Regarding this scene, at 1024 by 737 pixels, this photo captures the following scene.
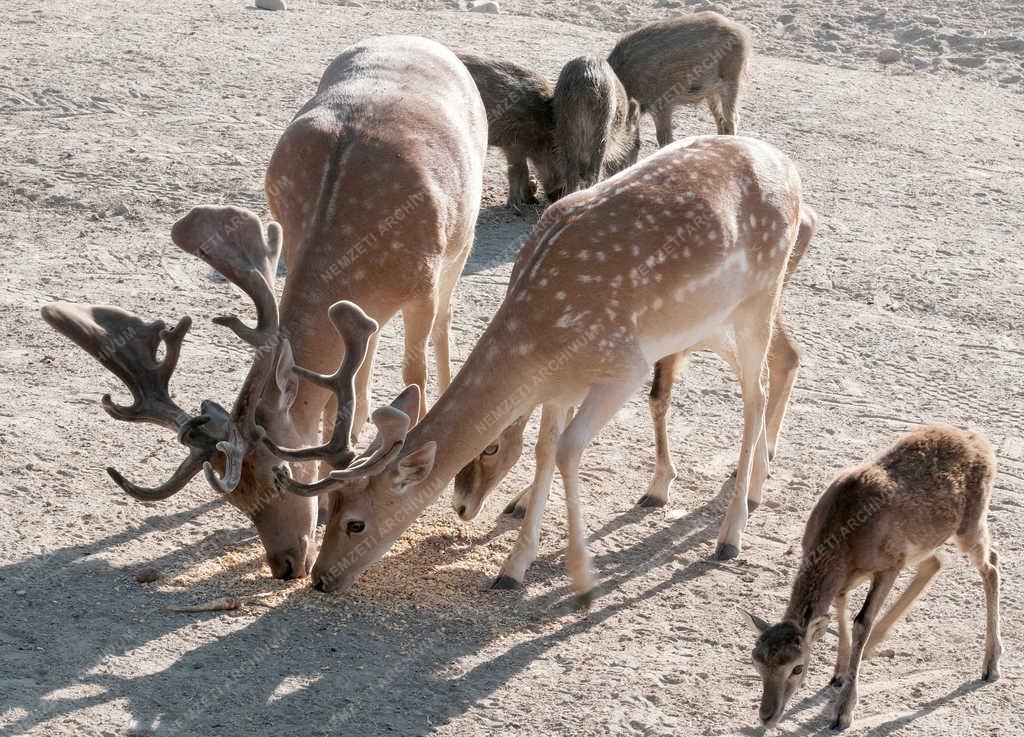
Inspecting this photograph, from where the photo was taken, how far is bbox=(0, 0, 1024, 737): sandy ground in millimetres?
6105

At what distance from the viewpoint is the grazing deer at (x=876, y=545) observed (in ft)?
18.9

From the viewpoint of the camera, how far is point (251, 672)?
618cm

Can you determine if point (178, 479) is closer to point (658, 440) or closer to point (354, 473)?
point (354, 473)

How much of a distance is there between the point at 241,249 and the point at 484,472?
1706 mm

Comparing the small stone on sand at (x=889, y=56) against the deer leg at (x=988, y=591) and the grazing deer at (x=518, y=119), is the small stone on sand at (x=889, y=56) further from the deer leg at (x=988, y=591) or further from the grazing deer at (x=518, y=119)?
the deer leg at (x=988, y=591)

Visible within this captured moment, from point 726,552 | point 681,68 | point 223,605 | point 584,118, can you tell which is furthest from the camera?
point 681,68

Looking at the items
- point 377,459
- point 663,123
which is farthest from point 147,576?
point 663,123

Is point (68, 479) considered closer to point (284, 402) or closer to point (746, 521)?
point (284, 402)

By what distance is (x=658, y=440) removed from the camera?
25.8 feet

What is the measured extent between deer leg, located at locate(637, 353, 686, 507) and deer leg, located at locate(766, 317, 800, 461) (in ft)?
2.07

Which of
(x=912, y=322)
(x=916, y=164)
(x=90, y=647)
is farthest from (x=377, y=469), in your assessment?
(x=916, y=164)

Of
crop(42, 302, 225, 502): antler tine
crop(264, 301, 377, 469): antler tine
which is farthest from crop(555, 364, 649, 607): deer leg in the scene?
crop(42, 302, 225, 502): antler tine

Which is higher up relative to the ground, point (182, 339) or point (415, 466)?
point (182, 339)

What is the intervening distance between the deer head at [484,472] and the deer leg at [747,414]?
1150 millimetres
